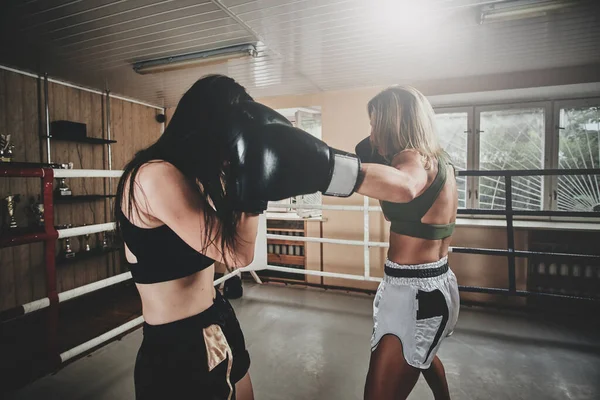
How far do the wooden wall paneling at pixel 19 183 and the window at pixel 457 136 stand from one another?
13.9 ft

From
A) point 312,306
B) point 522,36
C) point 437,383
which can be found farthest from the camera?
point 312,306

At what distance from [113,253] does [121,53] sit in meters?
2.53

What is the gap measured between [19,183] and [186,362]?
3429 millimetres

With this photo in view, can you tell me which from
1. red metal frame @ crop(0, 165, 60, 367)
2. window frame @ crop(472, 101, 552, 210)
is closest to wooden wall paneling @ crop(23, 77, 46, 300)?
red metal frame @ crop(0, 165, 60, 367)

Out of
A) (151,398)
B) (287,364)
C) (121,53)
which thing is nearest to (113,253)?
(121,53)

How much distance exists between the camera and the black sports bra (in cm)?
85

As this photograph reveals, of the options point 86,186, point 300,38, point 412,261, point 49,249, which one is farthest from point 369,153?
point 86,186

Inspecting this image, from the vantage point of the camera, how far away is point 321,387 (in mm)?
1993

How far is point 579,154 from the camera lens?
3385mm

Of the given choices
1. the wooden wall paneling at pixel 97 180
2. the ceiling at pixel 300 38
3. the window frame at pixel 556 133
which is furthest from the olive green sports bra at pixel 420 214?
the wooden wall paneling at pixel 97 180

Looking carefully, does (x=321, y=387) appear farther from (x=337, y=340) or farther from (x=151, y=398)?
(x=151, y=398)

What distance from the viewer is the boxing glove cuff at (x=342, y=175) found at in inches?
32.9

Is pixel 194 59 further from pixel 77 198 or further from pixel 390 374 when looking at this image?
pixel 390 374

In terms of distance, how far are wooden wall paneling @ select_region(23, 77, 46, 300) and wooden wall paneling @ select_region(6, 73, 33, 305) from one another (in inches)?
1.4
